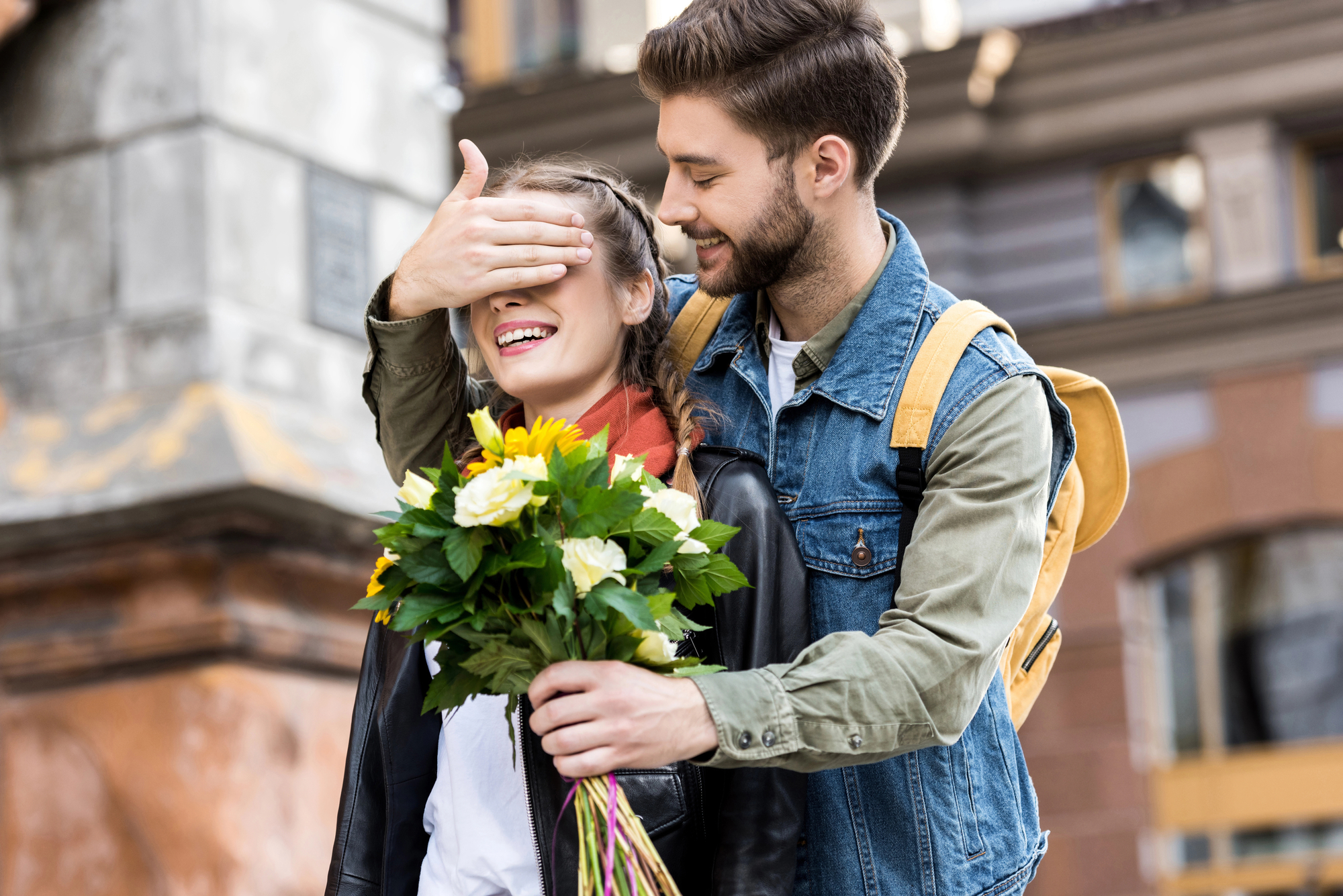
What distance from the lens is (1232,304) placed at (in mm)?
10289

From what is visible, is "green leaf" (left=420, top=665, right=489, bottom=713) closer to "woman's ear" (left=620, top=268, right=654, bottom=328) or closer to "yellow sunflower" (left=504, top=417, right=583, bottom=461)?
"yellow sunflower" (left=504, top=417, right=583, bottom=461)

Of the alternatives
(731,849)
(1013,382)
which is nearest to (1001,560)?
(1013,382)

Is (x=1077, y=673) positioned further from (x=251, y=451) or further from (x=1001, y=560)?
(x=1001, y=560)

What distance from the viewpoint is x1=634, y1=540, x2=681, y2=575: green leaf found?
2133 mm

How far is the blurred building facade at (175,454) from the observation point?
3.79 metres

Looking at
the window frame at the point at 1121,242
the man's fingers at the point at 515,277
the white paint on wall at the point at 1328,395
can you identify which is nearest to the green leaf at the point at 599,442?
the man's fingers at the point at 515,277

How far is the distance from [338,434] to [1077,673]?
7.23 m

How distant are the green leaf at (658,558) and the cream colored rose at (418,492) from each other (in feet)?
0.91

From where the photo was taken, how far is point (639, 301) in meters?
2.70

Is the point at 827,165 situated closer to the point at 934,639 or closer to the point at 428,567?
the point at 934,639

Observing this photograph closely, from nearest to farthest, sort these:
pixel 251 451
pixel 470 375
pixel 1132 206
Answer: pixel 470 375
pixel 251 451
pixel 1132 206

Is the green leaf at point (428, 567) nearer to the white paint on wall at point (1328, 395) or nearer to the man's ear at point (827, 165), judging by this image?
the man's ear at point (827, 165)

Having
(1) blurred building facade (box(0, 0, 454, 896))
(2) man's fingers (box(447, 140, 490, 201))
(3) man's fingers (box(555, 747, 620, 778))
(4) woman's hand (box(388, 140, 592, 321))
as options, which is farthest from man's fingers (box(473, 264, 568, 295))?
(1) blurred building facade (box(0, 0, 454, 896))

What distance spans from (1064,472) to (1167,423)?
27.5 ft
